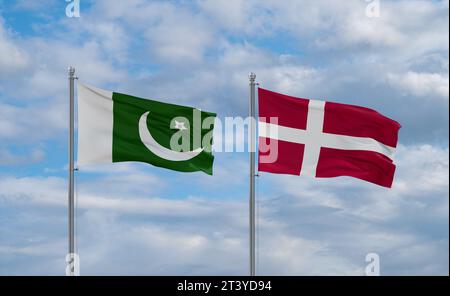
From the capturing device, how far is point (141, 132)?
2291 cm

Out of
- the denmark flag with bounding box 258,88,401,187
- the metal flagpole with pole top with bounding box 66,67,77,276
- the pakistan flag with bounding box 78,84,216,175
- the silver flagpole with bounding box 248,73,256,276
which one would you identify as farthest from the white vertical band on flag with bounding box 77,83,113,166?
the denmark flag with bounding box 258,88,401,187

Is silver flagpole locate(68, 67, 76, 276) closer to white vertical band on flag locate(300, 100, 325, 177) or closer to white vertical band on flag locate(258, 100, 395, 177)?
white vertical band on flag locate(258, 100, 395, 177)

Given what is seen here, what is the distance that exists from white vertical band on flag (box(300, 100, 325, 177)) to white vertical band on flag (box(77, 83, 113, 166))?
239 inches

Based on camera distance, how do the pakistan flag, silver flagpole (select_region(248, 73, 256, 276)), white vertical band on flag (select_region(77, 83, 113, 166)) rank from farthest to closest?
silver flagpole (select_region(248, 73, 256, 276)), the pakistan flag, white vertical band on flag (select_region(77, 83, 113, 166))

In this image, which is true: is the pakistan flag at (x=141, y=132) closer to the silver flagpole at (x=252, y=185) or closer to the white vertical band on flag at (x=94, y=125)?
the white vertical band on flag at (x=94, y=125)

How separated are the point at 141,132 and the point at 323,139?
19.0 feet

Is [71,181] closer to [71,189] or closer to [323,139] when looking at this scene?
[71,189]

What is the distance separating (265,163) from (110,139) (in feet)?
15.5

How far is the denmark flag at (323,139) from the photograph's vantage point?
23.2m

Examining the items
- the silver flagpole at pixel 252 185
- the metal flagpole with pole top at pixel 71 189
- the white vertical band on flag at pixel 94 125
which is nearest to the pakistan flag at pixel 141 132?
the white vertical band on flag at pixel 94 125

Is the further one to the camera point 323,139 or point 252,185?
point 323,139

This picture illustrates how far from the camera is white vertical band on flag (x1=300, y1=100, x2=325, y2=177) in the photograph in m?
23.8

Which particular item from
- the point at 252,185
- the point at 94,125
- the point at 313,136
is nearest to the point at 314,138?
the point at 313,136
